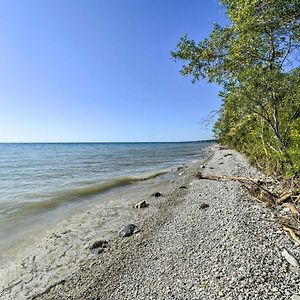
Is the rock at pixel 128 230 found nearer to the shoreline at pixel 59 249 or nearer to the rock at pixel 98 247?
the shoreline at pixel 59 249

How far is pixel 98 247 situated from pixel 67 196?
343 inches

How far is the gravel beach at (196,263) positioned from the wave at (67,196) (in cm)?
566

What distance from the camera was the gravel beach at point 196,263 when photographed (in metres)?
5.07

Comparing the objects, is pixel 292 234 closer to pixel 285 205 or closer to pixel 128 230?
pixel 285 205

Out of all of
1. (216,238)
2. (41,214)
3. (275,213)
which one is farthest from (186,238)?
(41,214)

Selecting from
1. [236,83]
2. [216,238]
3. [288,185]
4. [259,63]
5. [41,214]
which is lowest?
[41,214]

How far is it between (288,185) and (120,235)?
739 centimetres

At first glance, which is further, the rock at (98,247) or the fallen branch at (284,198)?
the fallen branch at (284,198)

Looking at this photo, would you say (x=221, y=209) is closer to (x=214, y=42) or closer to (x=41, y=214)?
(x=214, y=42)

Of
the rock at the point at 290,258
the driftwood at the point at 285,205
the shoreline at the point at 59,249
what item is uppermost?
the driftwood at the point at 285,205

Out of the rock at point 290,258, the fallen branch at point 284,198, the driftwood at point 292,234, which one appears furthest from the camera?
the fallen branch at point 284,198

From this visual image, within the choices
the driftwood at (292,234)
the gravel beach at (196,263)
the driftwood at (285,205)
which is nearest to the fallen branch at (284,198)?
the driftwood at (285,205)

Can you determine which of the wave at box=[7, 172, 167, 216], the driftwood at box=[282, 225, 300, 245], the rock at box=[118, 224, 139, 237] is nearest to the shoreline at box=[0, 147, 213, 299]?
the rock at box=[118, 224, 139, 237]

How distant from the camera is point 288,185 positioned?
1120cm
